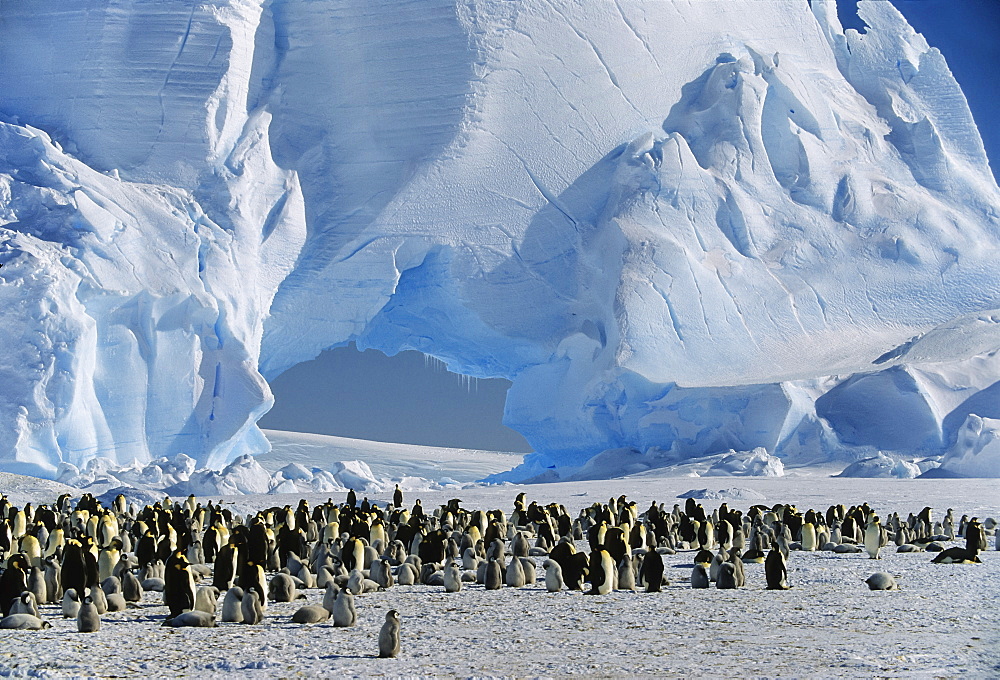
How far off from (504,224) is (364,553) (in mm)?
12555

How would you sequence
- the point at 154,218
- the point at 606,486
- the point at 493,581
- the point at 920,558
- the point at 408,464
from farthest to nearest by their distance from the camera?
1. the point at 408,464
2. the point at 154,218
3. the point at 606,486
4. the point at 920,558
5. the point at 493,581

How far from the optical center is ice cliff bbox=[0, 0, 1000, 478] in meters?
17.4

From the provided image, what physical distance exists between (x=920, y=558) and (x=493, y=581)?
308 centimetres

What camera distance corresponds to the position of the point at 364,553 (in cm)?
748

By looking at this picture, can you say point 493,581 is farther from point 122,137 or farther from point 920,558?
point 122,137

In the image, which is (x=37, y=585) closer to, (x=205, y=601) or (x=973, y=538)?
(x=205, y=601)

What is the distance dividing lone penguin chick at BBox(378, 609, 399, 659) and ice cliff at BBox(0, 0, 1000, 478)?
12719 mm

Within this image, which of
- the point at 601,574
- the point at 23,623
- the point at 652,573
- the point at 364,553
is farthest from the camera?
the point at 364,553

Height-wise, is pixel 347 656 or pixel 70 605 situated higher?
pixel 70 605

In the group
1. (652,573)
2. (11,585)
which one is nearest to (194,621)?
(11,585)

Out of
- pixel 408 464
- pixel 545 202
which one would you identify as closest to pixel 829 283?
pixel 545 202

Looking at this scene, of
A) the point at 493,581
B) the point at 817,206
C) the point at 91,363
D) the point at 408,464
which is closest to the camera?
the point at 493,581

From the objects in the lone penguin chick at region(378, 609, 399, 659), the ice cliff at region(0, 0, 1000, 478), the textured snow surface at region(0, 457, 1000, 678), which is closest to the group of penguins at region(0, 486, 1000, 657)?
the lone penguin chick at region(378, 609, 399, 659)

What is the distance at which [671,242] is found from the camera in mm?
19000
